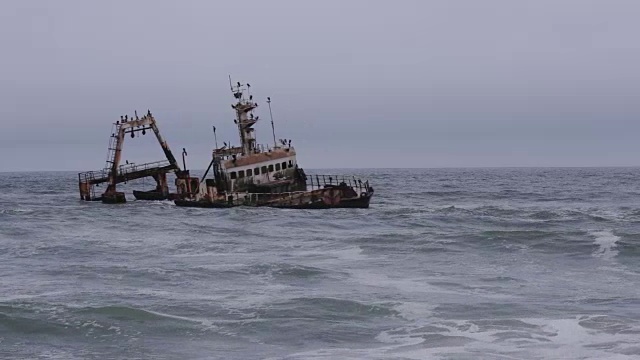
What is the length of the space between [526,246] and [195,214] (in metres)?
21.1

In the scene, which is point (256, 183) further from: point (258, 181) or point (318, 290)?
point (318, 290)

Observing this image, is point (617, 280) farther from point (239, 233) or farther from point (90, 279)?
point (239, 233)

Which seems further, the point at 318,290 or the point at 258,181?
the point at 258,181

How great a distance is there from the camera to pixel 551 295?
22.5 m

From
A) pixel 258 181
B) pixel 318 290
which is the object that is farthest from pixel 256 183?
pixel 318 290

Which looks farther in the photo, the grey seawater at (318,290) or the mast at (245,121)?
the mast at (245,121)

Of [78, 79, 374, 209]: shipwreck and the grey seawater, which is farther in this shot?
[78, 79, 374, 209]: shipwreck

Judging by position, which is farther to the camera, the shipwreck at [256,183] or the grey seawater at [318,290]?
the shipwreck at [256,183]

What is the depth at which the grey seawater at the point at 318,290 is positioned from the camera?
1720 cm

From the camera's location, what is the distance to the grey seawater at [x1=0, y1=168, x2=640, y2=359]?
56.4 feet

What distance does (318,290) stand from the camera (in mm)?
23266

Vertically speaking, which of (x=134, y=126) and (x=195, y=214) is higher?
(x=134, y=126)

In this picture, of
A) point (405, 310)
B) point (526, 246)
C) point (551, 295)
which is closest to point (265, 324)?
point (405, 310)

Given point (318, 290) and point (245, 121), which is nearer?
point (318, 290)
